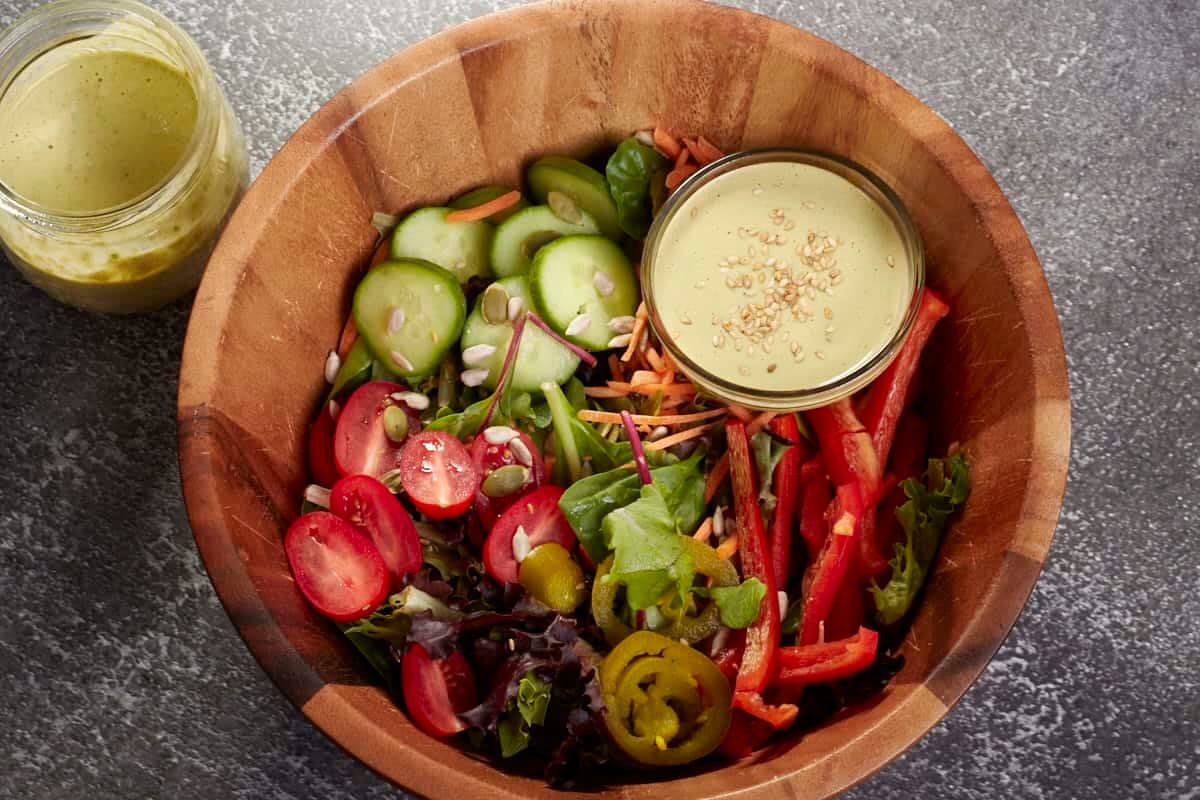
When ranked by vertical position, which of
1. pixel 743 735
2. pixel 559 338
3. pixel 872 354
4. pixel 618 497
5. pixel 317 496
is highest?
pixel 872 354

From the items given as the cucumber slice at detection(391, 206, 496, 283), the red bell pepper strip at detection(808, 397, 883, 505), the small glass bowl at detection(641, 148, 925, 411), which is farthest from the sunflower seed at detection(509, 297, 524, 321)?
the red bell pepper strip at detection(808, 397, 883, 505)

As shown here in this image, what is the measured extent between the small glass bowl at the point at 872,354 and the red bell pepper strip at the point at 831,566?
183 mm

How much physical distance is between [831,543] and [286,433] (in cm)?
94

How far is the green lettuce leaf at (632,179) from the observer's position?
218 centimetres

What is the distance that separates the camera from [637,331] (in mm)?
2158

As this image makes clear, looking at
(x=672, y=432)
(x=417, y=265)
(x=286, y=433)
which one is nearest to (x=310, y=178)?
(x=417, y=265)

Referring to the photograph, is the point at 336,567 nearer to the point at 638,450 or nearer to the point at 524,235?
the point at 638,450

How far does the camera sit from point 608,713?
6.15 ft

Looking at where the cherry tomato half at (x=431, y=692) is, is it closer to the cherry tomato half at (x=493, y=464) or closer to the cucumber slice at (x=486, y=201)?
the cherry tomato half at (x=493, y=464)

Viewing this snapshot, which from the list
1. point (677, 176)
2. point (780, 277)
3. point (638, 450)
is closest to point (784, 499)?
point (638, 450)

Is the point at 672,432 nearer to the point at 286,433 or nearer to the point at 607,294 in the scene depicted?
the point at 607,294

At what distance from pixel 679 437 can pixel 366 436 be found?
54cm

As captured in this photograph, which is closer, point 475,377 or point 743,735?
point 743,735

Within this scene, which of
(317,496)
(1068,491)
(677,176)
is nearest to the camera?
(317,496)
